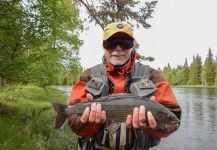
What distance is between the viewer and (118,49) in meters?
4.09

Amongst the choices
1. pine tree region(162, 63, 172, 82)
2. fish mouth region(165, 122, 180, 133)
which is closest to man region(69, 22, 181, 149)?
fish mouth region(165, 122, 180, 133)

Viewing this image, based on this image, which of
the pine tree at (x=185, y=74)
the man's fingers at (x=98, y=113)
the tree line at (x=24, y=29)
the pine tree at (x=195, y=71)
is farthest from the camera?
the pine tree at (x=185, y=74)

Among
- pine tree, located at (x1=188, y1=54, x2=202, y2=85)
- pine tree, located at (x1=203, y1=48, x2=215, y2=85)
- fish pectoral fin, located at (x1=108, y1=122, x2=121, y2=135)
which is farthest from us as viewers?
pine tree, located at (x1=188, y1=54, x2=202, y2=85)

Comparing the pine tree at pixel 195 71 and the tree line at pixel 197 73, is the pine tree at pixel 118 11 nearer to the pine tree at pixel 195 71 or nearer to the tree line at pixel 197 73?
the tree line at pixel 197 73

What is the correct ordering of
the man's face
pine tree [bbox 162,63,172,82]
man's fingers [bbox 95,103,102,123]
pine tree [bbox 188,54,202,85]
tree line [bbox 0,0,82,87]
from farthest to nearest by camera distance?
pine tree [bbox 162,63,172,82] < pine tree [bbox 188,54,202,85] < tree line [bbox 0,0,82,87] < the man's face < man's fingers [bbox 95,103,102,123]

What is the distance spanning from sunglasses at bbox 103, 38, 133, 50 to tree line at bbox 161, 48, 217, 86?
107852 mm

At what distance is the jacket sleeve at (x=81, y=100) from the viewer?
384cm

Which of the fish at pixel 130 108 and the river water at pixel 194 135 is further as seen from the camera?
the river water at pixel 194 135

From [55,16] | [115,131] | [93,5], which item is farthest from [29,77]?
[115,131]

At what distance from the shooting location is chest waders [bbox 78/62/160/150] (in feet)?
12.7

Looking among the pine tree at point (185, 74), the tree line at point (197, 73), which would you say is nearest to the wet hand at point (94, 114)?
the tree line at point (197, 73)

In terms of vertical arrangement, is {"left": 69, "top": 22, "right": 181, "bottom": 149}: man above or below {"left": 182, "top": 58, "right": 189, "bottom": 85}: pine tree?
below

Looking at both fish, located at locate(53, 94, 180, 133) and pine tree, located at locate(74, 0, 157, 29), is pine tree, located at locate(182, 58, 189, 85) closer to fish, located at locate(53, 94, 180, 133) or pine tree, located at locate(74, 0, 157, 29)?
pine tree, located at locate(74, 0, 157, 29)

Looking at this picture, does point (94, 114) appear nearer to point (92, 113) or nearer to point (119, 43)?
point (92, 113)
